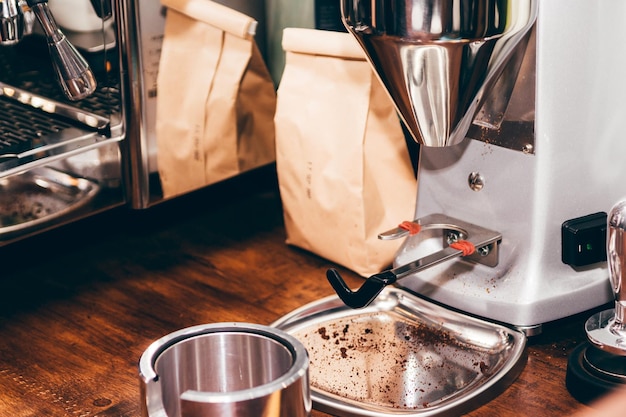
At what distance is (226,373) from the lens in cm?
63

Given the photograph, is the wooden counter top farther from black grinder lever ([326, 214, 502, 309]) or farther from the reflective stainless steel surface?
the reflective stainless steel surface

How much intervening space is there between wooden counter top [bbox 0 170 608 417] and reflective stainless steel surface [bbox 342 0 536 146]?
227 mm

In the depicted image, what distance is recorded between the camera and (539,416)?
719 mm

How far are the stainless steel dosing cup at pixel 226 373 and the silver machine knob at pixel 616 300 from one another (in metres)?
0.27

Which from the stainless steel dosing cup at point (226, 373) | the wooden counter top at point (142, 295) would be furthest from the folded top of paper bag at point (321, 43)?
the stainless steel dosing cup at point (226, 373)

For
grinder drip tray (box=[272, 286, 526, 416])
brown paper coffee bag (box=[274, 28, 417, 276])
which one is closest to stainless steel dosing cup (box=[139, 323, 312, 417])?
grinder drip tray (box=[272, 286, 526, 416])

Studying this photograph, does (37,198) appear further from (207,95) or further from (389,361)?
(389,361)

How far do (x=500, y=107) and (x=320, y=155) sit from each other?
0.76 feet

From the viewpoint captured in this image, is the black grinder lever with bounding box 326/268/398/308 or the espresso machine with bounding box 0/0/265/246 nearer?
the black grinder lever with bounding box 326/268/398/308

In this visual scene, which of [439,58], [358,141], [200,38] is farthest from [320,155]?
[439,58]

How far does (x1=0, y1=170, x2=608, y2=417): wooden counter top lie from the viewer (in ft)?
2.49

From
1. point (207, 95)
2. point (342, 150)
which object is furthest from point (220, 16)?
point (342, 150)

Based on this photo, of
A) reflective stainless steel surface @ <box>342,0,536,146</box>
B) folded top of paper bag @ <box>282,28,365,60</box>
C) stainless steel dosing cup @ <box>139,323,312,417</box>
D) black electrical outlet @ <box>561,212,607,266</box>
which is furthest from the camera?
folded top of paper bag @ <box>282,28,365,60</box>

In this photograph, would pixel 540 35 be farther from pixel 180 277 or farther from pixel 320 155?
pixel 180 277
